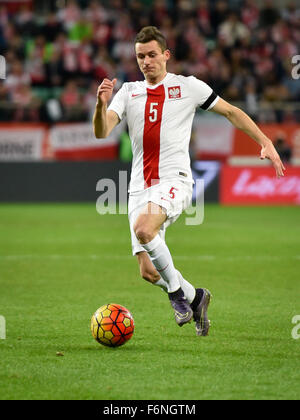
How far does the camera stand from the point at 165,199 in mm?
6516

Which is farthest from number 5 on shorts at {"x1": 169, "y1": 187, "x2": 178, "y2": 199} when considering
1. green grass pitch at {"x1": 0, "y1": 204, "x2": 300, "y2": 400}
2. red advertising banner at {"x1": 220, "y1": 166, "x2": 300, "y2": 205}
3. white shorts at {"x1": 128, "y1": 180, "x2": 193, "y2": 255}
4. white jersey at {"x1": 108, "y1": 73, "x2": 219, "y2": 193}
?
red advertising banner at {"x1": 220, "y1": 166, "x2": 300, "y2": 205}

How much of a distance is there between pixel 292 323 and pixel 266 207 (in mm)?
12847

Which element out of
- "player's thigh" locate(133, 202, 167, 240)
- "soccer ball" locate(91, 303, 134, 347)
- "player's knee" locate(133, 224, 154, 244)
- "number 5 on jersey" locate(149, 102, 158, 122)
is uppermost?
"number 5 on jersey" locate(149, 102, 158, 122)

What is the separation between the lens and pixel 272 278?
1002cm

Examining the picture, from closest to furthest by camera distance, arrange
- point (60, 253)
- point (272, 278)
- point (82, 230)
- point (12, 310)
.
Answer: point (12, 310) → point (272, 278) → point (60, 253) → point (82, 230)

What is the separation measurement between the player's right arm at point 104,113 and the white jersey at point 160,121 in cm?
15

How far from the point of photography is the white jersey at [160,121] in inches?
265

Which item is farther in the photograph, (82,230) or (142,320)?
(82,230)

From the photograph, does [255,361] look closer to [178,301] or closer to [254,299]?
[178,301]

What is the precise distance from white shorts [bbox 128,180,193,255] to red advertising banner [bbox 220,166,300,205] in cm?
1336

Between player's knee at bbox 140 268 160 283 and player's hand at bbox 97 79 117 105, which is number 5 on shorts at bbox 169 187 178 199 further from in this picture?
player's hand at bbox 97 79 117 105

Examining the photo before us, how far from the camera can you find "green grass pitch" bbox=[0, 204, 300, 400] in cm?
513

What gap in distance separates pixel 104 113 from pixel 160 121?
2.06ft
